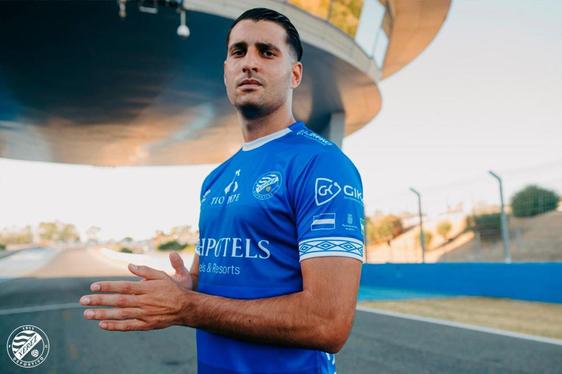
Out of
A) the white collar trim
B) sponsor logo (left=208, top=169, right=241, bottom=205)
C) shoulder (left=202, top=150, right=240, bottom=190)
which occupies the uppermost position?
the white collar trim

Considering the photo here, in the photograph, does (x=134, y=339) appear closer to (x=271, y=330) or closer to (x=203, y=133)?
(x=271, y=330)

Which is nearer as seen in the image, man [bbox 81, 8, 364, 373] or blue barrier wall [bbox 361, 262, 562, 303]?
man [bbox 81, 8, 364, 373]

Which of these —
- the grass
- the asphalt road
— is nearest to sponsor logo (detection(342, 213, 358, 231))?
the asphalt road

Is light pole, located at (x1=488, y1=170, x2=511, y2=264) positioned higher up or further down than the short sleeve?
higher up

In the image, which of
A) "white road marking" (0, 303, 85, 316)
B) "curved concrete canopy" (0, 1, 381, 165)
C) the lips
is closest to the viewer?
the lips

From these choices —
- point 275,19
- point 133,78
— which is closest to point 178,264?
point 275,19

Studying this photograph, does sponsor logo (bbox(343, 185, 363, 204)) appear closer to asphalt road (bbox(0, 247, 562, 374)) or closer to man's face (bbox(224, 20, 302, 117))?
man's face (bbox(224, 20, 302, 117))

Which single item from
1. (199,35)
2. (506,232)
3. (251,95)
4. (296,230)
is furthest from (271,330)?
(199,35)

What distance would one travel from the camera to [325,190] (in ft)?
4.81

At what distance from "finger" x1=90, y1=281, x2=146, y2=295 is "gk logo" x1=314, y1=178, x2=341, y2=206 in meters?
0.63

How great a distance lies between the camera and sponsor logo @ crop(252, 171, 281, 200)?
5.19ft

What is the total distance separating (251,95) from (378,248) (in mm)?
22769

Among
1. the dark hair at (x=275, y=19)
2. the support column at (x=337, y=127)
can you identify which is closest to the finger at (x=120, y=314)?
the dark hair at (x=275, y=19)

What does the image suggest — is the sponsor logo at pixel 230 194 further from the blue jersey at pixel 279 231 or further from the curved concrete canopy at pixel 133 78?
the curved concrete canopy at pixel 133 78
